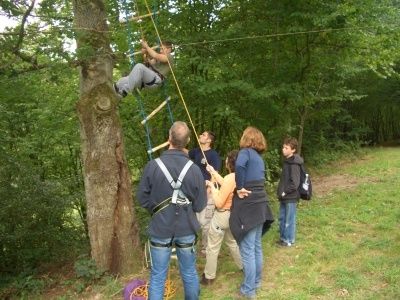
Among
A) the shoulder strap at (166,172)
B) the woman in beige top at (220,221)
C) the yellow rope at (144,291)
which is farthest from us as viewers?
the woman in beige top at (220,221)

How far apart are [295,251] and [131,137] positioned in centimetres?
555

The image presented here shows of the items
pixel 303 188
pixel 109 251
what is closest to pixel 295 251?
pixel 303 188

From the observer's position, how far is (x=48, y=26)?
5172 millimetres

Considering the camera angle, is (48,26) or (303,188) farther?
(303,188)

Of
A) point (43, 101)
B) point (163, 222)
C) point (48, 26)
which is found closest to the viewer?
point (163, 222)

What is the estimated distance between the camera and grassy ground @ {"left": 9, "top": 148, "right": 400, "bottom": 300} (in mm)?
4848

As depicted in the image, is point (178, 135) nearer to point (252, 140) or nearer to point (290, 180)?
point (252, 140)

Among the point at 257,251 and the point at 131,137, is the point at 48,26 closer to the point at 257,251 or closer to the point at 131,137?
the point at 257,251

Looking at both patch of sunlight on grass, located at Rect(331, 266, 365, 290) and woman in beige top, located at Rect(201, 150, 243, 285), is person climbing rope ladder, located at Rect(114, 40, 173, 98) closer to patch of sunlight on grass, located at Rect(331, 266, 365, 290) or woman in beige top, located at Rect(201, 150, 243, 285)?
woman in beige top, located at Rect(201, 150, 243, 285)

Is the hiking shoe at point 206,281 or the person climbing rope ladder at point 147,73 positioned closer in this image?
the hiking shoe at point 206,281

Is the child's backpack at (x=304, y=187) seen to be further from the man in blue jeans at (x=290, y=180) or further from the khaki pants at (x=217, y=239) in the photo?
the khaki pants at (x=217, y=239)

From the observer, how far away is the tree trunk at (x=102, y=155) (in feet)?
17.5

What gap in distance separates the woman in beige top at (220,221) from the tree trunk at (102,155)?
1.09m

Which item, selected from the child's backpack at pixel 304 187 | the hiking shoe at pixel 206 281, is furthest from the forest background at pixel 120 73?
the child's backpack at pixel 304 187
